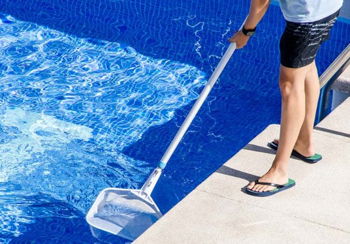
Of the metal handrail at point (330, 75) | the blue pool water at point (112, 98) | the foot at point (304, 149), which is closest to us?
the foot at point (304, 149)

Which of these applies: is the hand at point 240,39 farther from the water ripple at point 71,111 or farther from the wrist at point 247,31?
the water ripple at point 71,111

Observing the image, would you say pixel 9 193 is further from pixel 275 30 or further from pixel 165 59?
pixel 275 30

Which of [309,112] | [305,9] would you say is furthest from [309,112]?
[305,9]

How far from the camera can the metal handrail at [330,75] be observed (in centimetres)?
421

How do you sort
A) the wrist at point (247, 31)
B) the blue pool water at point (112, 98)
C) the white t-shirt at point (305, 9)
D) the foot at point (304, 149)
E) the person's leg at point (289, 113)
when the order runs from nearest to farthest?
the white t-shirt at point (305, 9) < the person's leg at point (289, 113) < the wrist at point (247, 31) < the foot at point (304, 149) < the blue pool water at point (112, 98)

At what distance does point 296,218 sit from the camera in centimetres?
352

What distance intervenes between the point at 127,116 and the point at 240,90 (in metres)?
0.95

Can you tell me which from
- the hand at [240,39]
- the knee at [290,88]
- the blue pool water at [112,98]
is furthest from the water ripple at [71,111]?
the knee at [290,88]

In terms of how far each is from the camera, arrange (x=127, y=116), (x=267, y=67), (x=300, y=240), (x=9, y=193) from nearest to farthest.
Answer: (x=300, y=240), (x=9, y=193), (x=127, y=116), (x=267, y=67)

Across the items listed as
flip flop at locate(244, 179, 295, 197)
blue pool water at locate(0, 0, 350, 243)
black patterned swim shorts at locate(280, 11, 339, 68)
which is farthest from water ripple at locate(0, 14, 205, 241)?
black patterned swim shorts at locate(280, 11, 339, 68)

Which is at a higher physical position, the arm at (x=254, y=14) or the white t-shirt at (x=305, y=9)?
the white t-shirt at (x=305, y=9)

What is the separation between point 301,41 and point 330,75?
840 millimetres

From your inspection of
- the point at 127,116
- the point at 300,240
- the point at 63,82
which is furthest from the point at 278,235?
the point at 63,82

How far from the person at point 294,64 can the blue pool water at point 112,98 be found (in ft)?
3.78
